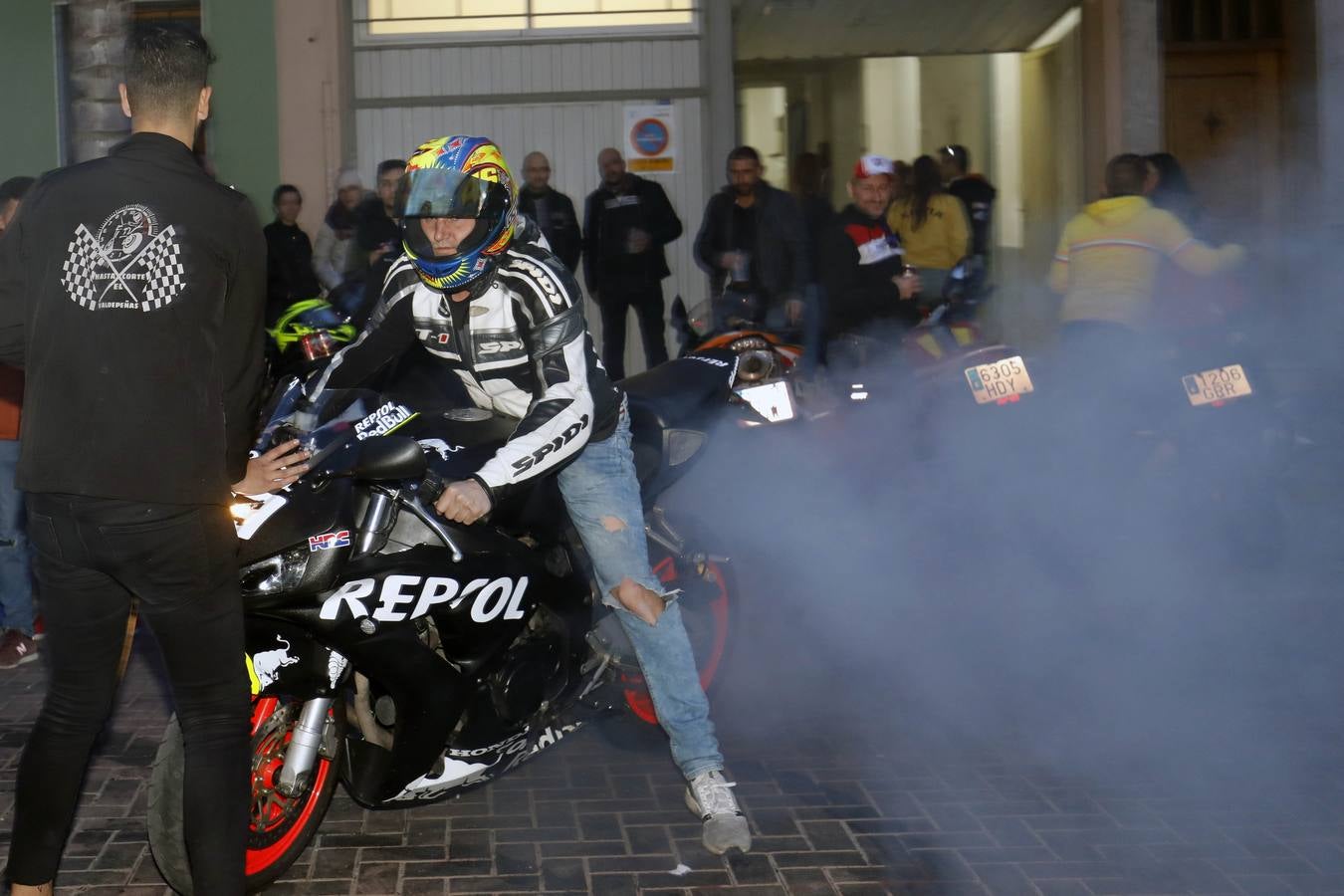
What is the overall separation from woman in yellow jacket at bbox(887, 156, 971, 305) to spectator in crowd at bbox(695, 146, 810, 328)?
0.66 m

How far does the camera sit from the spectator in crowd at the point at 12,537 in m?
6.31

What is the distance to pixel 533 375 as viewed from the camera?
4.25 m

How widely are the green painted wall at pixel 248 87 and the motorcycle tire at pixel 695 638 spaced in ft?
28.7

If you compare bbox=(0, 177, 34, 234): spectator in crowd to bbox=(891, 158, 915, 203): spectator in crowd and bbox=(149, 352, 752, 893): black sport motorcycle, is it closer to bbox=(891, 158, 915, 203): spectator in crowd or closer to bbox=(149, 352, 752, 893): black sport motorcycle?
bbox=(149, 352, 752, 893): black sport motorcycle

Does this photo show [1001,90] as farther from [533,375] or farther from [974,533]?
[533,375]

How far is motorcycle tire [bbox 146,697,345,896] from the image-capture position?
12.5 ft

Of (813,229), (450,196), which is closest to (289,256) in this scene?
(813,229)

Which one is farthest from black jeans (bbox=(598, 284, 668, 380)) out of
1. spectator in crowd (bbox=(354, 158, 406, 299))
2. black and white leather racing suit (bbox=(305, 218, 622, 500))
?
black and white leather racing suit (bbox=(305, 218, 622, 500))

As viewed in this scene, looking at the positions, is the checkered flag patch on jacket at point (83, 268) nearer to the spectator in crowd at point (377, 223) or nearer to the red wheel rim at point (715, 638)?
the red wheel rim at point (715, 638)

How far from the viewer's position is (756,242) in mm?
10266

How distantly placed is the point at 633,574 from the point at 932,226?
6.02 metres

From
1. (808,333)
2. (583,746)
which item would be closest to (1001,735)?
(583,746)

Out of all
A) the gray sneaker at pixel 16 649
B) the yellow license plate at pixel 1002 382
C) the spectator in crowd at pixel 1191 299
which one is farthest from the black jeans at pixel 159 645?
the spectator in crowd at pixel 1191 299

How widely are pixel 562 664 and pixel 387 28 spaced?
1001 cm
